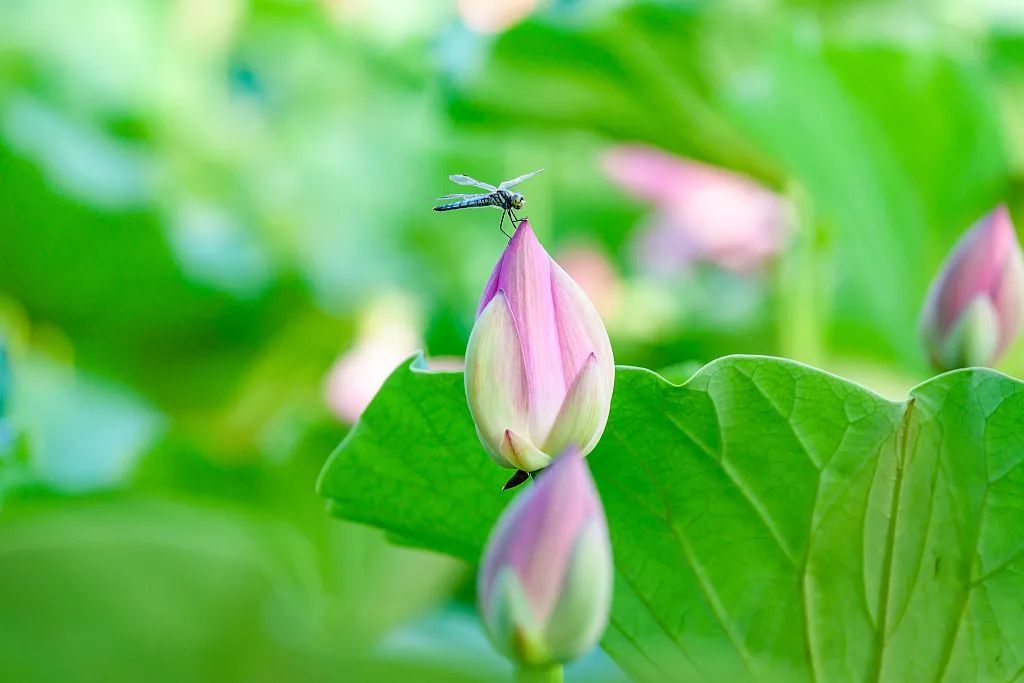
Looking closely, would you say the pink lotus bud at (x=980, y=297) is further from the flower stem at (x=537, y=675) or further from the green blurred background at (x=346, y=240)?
the flower stem at (x=537, y=675)

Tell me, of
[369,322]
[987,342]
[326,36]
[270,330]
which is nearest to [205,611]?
[987,342]

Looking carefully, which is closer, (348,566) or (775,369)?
(775,369)

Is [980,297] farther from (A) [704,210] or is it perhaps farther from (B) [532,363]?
(A) [704,210]

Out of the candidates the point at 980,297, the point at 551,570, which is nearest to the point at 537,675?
the point at 551,570

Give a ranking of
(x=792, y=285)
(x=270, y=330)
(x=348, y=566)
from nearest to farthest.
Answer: (x=348, y=566) < (x=792, y=285) < (x=270, y=330)

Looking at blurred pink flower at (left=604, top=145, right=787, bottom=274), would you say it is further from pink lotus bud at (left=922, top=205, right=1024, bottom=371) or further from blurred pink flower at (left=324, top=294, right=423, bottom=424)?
pink lotus bud at (left=922, top=205, right=1024, bottom=371)

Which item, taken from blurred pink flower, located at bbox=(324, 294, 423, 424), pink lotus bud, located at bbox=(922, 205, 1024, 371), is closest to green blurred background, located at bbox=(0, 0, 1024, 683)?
blurred pink flower, located at bbox=(324, 294, 423, 424)

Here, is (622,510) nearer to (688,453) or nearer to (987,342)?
(688,453)
